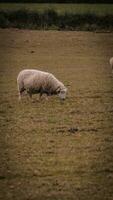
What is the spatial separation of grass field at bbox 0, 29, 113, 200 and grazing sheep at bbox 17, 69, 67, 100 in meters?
0.26

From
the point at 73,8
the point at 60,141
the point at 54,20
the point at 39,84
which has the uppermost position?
the point at 60,141

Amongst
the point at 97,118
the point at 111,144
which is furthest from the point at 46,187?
the point at 97,118

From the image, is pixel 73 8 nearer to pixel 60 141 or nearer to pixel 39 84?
pixel 39 84

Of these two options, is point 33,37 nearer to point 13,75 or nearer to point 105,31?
point 105,31

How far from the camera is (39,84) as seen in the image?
15.3 metres

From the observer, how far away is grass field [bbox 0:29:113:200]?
8.48 metres

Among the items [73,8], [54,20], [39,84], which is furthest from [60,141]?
[73,8]

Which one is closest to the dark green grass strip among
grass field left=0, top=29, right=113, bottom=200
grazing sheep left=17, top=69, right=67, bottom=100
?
grass field left=0, top=29, right=113, bottom=200

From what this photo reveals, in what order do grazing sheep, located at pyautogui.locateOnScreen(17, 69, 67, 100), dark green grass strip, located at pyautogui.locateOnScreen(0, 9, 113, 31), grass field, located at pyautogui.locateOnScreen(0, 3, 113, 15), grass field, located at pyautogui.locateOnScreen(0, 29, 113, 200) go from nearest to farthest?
grass field, located at pyautogui.locateOnScreen(0, 29, 113, 200), grazing sheep, located at pyautogui.locateOnScreen(17, 69, 67, 100), dark green grass strip, located at pyautogui.locateOnScreen(0, 9, 113, 31), grass field, located at pyautogui.locateOnScreen(0, 3, 113, 15)

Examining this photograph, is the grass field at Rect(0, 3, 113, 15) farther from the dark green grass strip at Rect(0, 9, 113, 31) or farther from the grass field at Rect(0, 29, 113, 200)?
the grass field at Rect(0, 29, 113, 200)

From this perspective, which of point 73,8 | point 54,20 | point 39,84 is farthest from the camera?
point 73,8

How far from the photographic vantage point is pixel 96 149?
10539mm

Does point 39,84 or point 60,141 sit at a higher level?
point 60,141

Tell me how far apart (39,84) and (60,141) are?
438 centimetres
